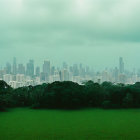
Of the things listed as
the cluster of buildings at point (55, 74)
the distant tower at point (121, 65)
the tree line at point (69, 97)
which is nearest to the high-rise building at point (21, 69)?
the cluster of buildings at point (55, 74)

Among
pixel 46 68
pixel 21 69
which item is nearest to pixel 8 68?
pixel 21 69

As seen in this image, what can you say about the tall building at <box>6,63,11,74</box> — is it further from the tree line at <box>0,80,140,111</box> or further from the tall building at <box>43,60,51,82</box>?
the tree line at <box>0,80,140,111</box>

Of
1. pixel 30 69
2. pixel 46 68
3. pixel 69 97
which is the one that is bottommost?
pixel 69 97

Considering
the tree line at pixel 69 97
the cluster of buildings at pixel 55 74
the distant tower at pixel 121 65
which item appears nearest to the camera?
the tree line at pixel 69 97

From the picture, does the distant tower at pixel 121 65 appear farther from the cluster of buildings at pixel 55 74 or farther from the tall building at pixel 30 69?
the tall building at pixel 30 69

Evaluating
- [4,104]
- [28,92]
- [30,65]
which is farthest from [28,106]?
[30,65]

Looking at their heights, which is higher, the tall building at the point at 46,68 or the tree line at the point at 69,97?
the tall building at the point at 46,68

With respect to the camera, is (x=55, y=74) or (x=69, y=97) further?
(x=55, y=74)

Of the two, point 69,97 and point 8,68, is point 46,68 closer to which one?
point 8,68

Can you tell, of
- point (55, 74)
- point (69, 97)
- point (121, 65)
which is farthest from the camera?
point (121, 65)

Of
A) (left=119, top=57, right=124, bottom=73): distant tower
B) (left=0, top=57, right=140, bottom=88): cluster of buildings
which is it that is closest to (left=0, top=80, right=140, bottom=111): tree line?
(left=0, top=57, right=140, bottom=88): cluster of buildings
